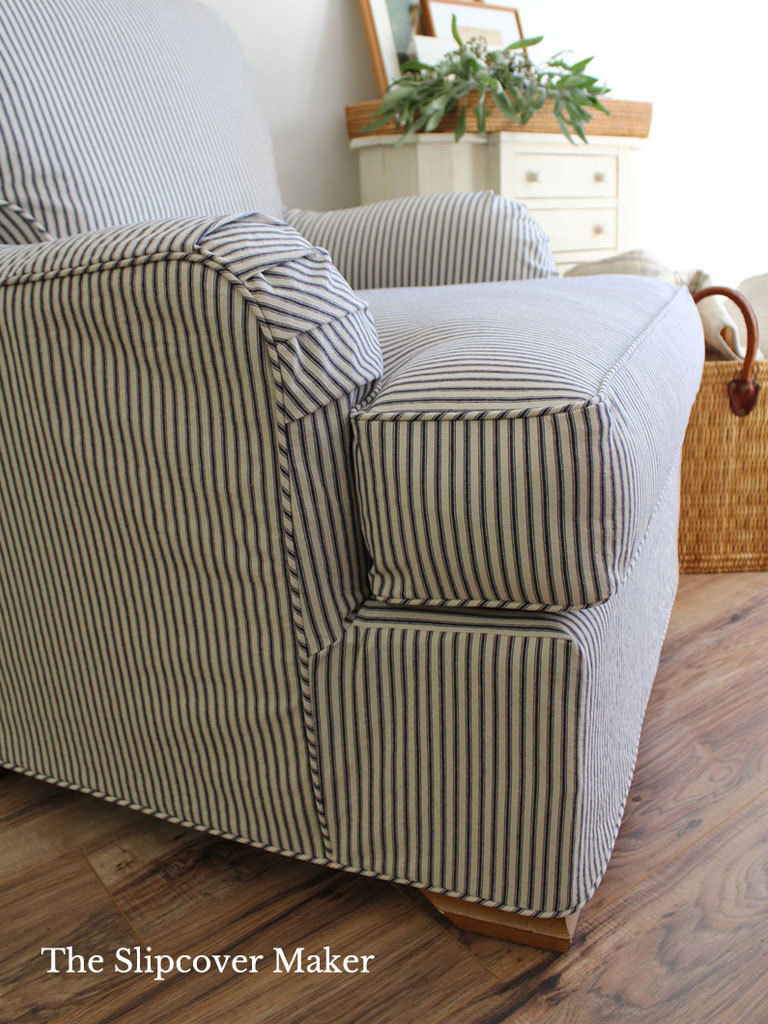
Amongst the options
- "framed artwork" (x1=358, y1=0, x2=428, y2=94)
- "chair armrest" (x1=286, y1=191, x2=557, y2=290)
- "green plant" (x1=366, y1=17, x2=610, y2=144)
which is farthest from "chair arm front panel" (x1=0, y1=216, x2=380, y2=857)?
"framed artwork" (x1=358, y1=0, x2=428, y2=94)

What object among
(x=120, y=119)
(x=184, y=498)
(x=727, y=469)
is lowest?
(x=727, y=469)

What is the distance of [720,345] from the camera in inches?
53.4

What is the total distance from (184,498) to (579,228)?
178 centimetres

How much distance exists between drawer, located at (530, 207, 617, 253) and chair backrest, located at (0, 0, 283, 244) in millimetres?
957

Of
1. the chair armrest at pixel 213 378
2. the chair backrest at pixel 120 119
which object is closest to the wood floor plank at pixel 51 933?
the chair armrest at pixel 213 378

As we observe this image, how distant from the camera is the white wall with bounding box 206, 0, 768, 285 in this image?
2035 mm

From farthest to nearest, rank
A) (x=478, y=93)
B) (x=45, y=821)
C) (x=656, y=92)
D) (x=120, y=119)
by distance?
1. (x=656, y=92)
2. (x=478, y=93)
3. (x=120, y=119)
4. (x=45, y=821)

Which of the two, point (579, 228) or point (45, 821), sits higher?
point (579, 228)

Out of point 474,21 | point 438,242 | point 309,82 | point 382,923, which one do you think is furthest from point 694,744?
point 474,21

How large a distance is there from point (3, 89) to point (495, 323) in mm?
546

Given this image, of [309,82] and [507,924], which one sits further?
[309,82]

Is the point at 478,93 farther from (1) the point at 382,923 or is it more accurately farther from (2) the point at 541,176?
(1) the point at 382,923

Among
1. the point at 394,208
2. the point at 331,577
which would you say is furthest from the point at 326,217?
the point at 331,577

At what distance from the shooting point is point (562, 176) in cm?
205
